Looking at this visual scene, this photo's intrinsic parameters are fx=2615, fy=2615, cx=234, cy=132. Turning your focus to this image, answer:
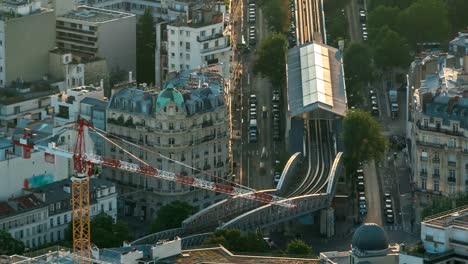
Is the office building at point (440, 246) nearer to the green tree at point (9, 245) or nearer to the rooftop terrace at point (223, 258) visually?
the rooftop terrace at point (223, 258)

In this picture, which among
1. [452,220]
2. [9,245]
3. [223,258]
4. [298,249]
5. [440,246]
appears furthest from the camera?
[9,245]

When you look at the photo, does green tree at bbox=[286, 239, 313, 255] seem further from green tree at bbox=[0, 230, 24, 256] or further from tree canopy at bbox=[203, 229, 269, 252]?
green tree at bbox=[0, 230, 24, 256]

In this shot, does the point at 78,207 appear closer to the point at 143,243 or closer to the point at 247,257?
the point at 143,243

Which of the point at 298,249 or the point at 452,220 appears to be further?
the point at 298,249

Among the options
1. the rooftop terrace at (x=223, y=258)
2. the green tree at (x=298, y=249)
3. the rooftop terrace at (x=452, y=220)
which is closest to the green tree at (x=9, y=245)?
the rooftop terrace at (x=223, y=258)

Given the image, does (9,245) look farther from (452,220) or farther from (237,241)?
(452,220)

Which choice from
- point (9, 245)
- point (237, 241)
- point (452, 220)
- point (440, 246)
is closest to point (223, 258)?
point (237, 241)

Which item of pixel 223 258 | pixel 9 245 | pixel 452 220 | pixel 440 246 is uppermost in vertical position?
pixel 452 220

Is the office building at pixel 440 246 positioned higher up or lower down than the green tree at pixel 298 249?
higher up
